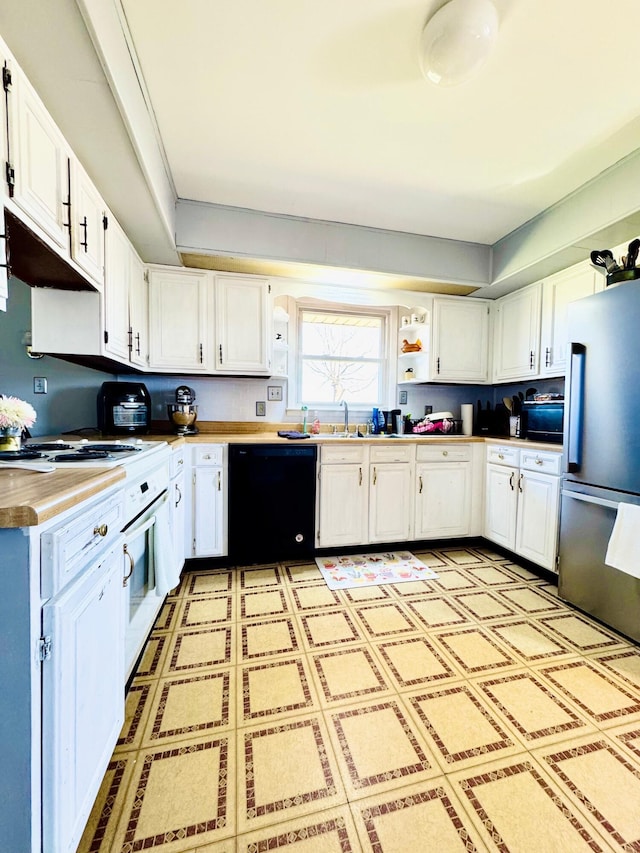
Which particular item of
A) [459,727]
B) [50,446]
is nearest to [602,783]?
[459,727]

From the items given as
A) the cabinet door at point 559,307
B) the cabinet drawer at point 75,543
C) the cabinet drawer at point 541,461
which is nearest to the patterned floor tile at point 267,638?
the cabinet drawer at point 75,543

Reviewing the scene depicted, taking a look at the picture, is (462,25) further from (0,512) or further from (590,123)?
(0,512)

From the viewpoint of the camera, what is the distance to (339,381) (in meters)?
3.40

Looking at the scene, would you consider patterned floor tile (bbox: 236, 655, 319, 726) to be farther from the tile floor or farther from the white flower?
the white flower

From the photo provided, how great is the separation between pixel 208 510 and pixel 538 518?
90.1 inches

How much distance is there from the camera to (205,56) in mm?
1454

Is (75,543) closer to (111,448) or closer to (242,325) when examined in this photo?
(111,448)

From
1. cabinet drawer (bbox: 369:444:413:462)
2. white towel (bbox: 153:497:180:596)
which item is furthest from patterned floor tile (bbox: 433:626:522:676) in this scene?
white towel (bbox: 153:497:180:596)

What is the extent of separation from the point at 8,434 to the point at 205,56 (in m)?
1.69

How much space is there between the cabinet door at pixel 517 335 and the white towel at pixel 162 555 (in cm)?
282

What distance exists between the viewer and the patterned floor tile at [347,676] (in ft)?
4.77

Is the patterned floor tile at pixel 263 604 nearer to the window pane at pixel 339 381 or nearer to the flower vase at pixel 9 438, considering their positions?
the flower vase at pixel 9 438

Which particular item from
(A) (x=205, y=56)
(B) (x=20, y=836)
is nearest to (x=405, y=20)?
(A) (x=205, y=56)

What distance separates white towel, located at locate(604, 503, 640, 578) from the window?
206 cm
